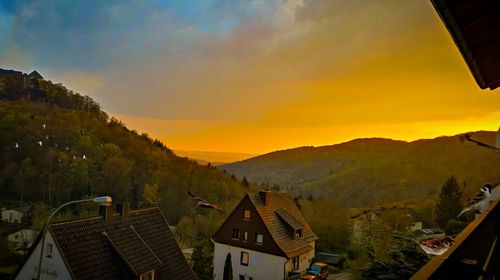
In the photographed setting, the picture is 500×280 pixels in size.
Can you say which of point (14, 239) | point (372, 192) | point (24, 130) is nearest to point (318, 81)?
point (372, 192)

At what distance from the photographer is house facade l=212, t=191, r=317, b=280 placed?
2386cm

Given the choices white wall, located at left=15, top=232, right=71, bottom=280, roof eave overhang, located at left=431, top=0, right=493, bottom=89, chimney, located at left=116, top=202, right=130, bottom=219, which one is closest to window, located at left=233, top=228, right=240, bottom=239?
chimney, located at left=116, top=202, right=130, bottom=219

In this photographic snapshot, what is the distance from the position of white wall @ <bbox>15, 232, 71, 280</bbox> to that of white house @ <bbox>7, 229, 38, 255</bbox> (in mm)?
24449

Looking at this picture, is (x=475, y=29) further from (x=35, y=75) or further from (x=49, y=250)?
(x=35, y=75)

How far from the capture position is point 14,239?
4166 centimetres

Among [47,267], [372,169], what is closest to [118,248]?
[47,267]

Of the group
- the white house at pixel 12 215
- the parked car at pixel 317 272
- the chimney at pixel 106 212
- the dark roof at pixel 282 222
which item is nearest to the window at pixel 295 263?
the dark roof at pixel 282 222

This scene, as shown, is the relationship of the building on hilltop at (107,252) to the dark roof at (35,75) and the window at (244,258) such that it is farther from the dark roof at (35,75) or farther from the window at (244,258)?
the dark roof at (35,75)

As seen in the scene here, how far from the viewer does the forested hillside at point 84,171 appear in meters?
58.4

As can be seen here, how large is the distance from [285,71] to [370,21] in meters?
13.4

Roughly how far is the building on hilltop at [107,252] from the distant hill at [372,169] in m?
28.6

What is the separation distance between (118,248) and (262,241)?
1130cm

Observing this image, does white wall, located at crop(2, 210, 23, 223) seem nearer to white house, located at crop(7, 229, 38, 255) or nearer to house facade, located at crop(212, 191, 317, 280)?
white house, located at crop(7, 229, 38, 255)

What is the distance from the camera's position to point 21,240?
40.4 m
